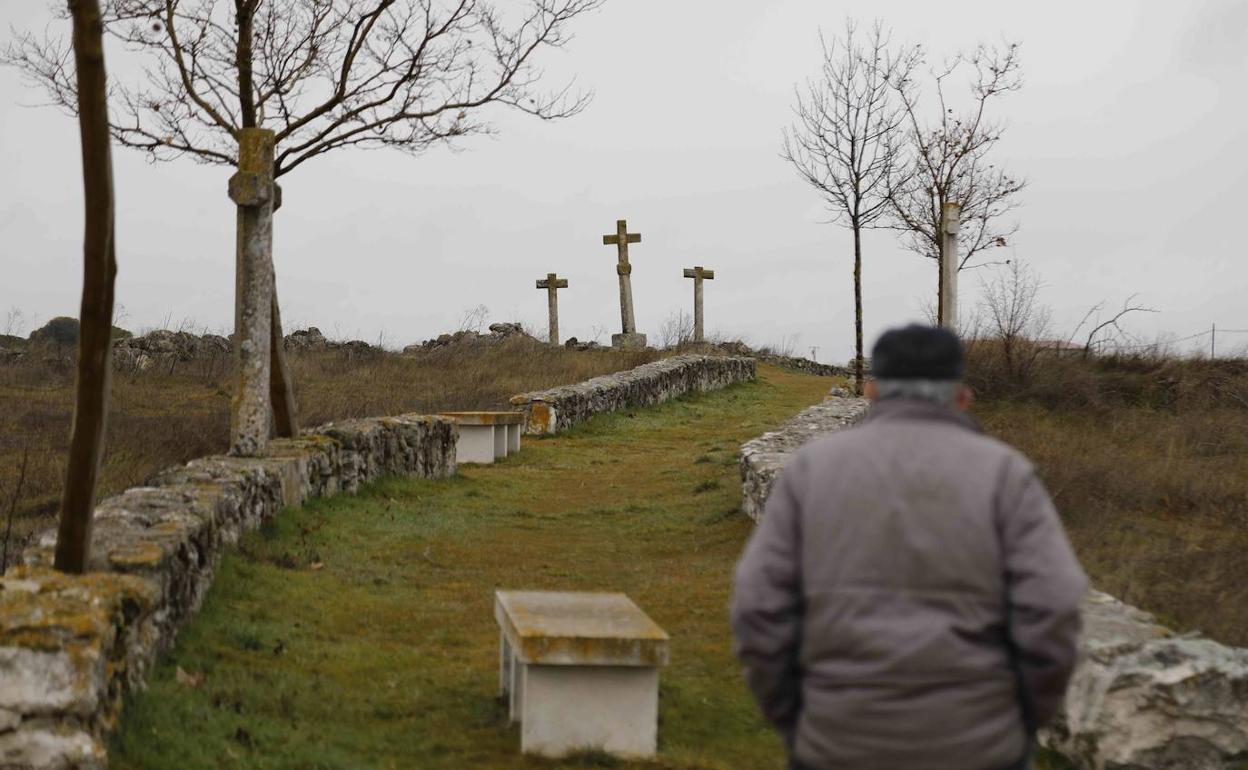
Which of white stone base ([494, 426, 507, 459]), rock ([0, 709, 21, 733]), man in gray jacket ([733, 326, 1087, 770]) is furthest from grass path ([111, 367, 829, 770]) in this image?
man in gray jacket ([733, 326, 1087, 770])

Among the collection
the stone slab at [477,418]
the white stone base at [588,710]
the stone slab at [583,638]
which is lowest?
the white stone base at [588,710]

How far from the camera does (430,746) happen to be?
641 centimetres

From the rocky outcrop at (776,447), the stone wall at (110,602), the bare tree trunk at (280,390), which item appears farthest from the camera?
the bare tree trunk at (280,390)

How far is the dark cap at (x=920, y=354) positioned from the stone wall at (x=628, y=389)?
18.1 metres

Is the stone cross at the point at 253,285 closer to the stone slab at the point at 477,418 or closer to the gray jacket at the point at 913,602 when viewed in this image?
the stone slab at the point at 477,418

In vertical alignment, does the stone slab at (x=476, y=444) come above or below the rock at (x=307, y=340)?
below

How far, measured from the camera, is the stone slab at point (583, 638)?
20.1 feet

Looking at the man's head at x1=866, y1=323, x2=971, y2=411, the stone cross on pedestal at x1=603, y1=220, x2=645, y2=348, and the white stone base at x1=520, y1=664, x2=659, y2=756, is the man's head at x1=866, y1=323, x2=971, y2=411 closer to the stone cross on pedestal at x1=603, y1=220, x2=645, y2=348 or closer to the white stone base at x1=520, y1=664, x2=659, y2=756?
the white stone base at x1=520, y1=664, x2=659, y2=756

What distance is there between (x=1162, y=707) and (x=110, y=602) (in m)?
4.28

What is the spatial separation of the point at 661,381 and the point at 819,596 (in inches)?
942

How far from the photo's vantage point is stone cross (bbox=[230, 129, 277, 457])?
11812 millimetres

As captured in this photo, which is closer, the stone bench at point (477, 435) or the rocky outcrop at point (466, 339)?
the stone bench at point (477, 435)

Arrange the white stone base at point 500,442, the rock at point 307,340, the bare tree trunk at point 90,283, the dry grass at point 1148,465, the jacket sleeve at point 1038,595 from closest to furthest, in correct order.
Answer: the jacket sleeve at point 1038,595 < the bare tree trunk at point 90,283 < the dry grass at point 1148,465 < the white stone base at point 500,442 < the rock at point 307,340

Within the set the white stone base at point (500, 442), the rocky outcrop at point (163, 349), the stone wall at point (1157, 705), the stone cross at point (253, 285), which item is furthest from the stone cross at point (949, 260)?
the stone wall at point (1157, 705)
